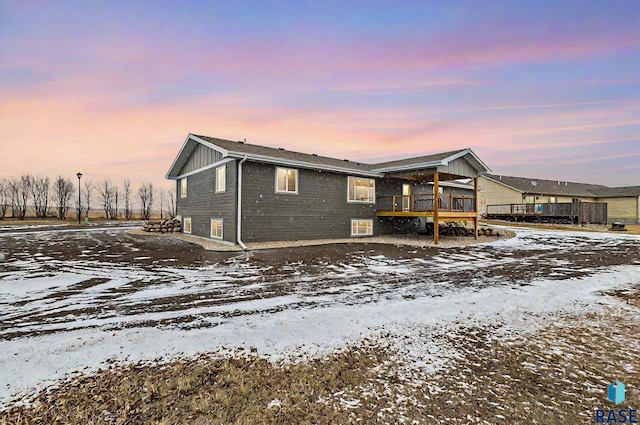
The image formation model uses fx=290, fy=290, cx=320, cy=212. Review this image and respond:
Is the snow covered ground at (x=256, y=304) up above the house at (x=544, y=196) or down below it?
below

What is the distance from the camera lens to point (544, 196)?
3450 centimetres

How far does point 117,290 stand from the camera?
18.6ft

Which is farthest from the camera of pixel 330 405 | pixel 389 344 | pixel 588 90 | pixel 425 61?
pixel 588 90

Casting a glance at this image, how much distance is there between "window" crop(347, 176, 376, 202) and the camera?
16453 mm

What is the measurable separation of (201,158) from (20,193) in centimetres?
4106

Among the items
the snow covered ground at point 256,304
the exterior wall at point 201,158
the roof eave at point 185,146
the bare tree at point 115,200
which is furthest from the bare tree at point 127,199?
the snow covered ground at point 256,304

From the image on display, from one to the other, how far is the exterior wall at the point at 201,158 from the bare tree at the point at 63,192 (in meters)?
34.6

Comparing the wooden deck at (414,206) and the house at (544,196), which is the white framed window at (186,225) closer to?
the wooden deck at (414,206)

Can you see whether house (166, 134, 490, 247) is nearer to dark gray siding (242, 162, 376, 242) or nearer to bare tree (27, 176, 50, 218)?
dark gray siding (242, 162, 376, 242)

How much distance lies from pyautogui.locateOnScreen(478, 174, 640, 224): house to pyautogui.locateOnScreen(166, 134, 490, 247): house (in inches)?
863

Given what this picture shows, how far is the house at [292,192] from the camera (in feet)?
42.8

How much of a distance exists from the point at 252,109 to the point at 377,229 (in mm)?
11233

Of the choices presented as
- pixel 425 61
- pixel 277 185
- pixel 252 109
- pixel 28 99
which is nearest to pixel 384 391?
pixel 277 185

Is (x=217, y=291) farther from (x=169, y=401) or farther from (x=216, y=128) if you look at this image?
(x=216, y=128)
